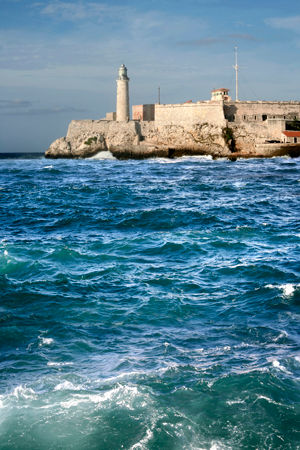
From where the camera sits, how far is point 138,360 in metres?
8.20

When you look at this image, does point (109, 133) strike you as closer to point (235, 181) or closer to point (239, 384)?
point (235, 181)

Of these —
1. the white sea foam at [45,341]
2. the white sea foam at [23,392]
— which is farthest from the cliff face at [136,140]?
the white sea foam at [23,392]

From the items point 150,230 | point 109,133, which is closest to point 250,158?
point 109,133

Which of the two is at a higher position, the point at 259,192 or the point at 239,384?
the point at 259,192

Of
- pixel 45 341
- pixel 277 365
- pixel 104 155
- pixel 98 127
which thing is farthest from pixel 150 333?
pixel 98 127

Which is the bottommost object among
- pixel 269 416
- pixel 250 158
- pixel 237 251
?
pixel 269 416

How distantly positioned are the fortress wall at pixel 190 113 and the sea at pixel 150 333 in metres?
45.6

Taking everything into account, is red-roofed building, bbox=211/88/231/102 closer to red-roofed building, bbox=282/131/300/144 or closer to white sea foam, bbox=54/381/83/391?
red-roofed building, bbox=282/131/300/144

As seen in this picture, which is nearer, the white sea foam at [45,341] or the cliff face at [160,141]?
the white sea foam at [45,341]

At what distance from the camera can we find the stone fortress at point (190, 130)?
61719 mm

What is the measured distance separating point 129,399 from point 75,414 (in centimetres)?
78

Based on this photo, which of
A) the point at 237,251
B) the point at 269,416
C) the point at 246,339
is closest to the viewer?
the point at 269,416

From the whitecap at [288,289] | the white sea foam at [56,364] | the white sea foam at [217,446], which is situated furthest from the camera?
the whitecap at [288,289]

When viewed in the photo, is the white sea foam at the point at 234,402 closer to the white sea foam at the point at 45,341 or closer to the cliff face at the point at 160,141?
the white sea foam at the point at 45,341
